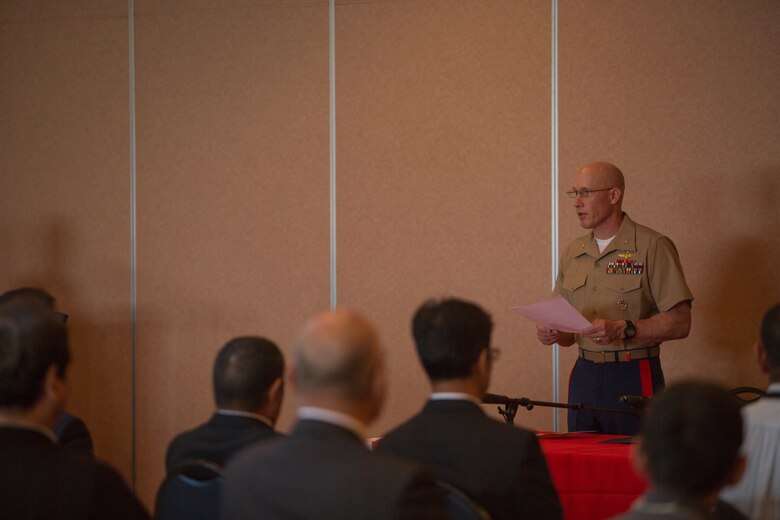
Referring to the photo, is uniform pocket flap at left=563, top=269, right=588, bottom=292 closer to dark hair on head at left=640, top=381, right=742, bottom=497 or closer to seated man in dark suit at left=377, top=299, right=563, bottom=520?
seated man in dark suit at left=377, top=299, right=563, bottom=520

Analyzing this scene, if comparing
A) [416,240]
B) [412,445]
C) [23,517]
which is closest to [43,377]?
[23,517]

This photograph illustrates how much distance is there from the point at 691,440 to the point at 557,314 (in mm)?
2123

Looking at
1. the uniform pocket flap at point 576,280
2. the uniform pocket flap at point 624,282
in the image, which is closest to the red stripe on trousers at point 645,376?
the uniform pocket flap at point 624,282

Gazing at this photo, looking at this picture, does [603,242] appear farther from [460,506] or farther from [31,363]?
[31,363]

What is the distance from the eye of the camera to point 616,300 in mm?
4176

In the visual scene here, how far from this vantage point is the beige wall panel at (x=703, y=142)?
16.2ft

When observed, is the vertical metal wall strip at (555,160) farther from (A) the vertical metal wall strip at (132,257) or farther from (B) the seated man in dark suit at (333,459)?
(B) the seated man in dark suit at (333,459)

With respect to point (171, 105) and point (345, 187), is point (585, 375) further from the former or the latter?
point (171, 105)

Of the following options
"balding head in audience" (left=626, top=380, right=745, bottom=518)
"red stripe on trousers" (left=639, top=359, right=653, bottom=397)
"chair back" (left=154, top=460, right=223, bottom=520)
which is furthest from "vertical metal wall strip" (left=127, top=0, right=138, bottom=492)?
"balding head in audience" (left=626, top=380, right=745, bottom=518)

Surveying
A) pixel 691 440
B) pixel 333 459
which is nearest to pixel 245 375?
pixel 333 459

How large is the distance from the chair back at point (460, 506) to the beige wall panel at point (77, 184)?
426 cm

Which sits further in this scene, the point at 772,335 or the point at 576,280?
the point at 576,280

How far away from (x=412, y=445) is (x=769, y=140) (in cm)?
350

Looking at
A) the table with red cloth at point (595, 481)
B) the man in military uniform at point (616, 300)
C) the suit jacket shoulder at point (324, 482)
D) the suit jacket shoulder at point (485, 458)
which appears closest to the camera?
the suit jacket shoulder at point (324, 482)
